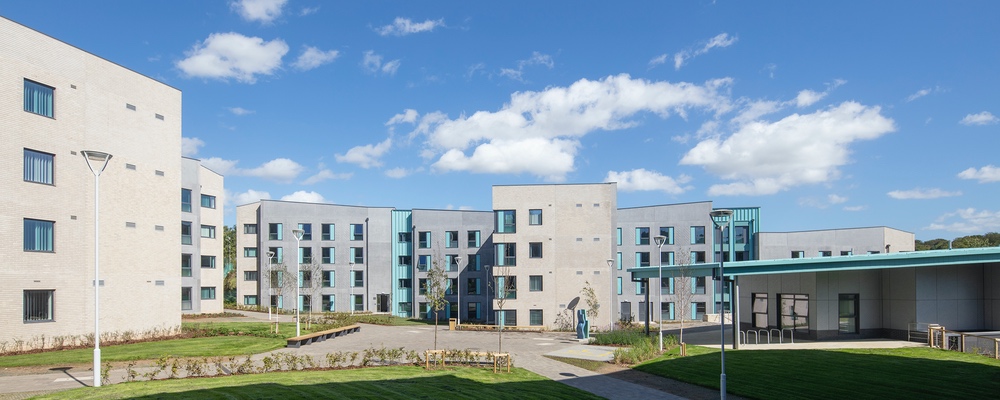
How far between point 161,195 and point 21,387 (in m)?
17.8

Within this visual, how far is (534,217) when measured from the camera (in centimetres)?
4947

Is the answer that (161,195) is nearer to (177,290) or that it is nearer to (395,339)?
(177,290)

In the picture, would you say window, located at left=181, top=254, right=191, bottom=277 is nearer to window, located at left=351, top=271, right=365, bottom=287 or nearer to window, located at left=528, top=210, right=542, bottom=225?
window, located at left=351, top=271, right=365, bottom=287

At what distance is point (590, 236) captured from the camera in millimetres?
48938

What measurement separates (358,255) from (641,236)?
30427 millimetres

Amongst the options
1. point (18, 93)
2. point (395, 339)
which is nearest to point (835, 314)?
point (395, 339)

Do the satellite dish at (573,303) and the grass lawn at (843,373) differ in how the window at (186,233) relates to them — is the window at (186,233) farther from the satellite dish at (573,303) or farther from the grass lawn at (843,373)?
the grass lawn at (843,373)

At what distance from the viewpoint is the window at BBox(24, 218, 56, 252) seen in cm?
2694

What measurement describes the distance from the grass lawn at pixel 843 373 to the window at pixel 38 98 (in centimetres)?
2829

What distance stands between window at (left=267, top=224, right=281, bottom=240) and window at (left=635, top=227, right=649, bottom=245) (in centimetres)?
3749

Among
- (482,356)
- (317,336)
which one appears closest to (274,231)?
(317,336)

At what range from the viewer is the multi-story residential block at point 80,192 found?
26.5 metres

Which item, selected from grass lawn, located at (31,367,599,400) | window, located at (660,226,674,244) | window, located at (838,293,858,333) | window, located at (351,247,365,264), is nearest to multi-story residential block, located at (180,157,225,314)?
window, located at (351,247,365,264)

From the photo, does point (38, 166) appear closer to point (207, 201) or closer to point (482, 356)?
point (482, 356)
